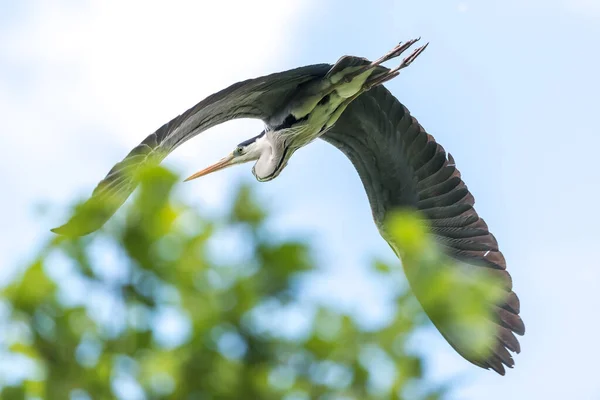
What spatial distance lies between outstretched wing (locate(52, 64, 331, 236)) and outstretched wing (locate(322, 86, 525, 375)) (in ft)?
3.02

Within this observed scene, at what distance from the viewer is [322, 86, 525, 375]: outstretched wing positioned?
862cm

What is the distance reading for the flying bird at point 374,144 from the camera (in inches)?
296

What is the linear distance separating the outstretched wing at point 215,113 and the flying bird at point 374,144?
0.04 feet

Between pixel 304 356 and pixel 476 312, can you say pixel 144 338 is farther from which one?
pixel 476 312

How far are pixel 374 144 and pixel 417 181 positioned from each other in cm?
56

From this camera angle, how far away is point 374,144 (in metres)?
8.82

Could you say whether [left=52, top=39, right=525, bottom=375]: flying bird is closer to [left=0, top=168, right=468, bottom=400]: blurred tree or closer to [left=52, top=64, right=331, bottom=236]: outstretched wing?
[left=52, top=64, right=331, bottom=236]: outstretched wing

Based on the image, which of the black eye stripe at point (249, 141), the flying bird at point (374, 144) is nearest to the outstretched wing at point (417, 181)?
the flying bird at point (374, 144)

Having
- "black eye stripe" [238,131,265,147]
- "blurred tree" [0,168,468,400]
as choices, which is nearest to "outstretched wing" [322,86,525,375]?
"black eye stripe" [238,131,265,147]

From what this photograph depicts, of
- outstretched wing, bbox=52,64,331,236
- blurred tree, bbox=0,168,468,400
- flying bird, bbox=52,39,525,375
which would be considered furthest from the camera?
flying bird, bbox=52,39,525,375

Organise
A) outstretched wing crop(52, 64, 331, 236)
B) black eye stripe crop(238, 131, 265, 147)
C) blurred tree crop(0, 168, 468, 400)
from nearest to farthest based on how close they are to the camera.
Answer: blurred tree crop(0, 168, 468, 400), outstretched wing crop(52, 64, 331, 236), black eye stripe crop(238, 131, 265, 147)

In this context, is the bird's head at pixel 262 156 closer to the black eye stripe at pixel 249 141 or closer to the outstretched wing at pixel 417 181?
the black eye stripe at pixel 249 141

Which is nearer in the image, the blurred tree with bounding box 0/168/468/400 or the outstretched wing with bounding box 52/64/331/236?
the blurred tree with bounding box 0/168/468/400

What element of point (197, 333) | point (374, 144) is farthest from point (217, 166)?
point (197, 333)
